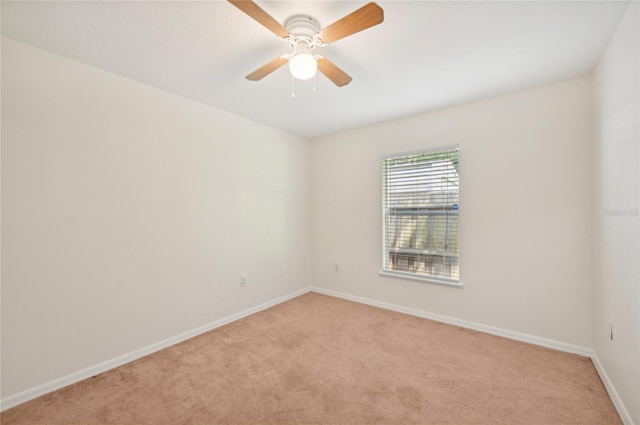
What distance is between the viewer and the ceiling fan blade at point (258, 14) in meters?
1.26

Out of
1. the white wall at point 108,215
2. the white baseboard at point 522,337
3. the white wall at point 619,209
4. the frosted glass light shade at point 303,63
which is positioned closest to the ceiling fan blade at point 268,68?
the frosted glass light shade at point 303,63

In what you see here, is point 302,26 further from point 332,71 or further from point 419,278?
point 419,278

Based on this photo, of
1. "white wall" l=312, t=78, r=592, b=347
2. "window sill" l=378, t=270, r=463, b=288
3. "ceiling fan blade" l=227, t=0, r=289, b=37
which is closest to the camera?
"ceiling fan blade" l=227, t=0, r=289, b=37

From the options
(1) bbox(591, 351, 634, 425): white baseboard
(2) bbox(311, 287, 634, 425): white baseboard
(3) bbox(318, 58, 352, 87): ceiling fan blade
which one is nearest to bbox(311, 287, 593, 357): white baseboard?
(2) bbox(311, 287, 634, 425): white baseboard

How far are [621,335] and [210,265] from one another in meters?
3.46

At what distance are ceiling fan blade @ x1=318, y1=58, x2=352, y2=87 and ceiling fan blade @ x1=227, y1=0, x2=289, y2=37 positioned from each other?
304 millimetres

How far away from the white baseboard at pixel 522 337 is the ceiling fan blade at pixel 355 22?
2.70 m

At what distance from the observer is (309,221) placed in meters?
4.34

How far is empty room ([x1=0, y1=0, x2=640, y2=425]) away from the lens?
1.69 metres

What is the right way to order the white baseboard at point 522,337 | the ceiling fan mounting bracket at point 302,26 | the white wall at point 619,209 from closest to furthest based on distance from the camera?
the white wall at point 619,209
the ceiling fan mounting bracket at point 302,26
the white baseboard at point 522,337

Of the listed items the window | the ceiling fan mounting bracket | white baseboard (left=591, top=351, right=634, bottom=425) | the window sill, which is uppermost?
the ceiling fan mounting bracket

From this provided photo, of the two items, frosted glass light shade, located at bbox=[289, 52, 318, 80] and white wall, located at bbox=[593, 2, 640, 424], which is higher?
frosted glass light shade, located at bbox=[289, 52, 318, 80]

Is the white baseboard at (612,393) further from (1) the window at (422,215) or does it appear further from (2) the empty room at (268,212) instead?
(1) the window at (422,215)

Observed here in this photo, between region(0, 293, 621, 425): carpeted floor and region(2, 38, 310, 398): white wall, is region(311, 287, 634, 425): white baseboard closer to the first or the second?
region(0, 293, 621, 425): carpeted floor
